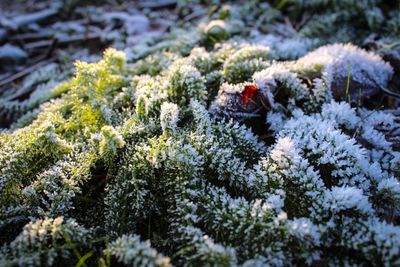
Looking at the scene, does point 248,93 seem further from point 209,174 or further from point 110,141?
point 110,141

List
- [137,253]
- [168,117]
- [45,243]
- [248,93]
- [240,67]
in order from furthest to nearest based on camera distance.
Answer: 1. [240,67]
2. [248,93]
3. [168,117]
4. [45,243]
5. [137,253]

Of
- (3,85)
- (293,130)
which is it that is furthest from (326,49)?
(3,85)

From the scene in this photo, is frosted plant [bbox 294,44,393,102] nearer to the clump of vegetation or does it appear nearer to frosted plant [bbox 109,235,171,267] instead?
the clump of vegetation

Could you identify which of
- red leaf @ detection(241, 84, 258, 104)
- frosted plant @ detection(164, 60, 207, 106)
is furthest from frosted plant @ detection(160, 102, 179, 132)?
red leaf @ detection(241, 84, 258, 104)

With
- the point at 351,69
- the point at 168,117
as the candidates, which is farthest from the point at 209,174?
the point at 351,69

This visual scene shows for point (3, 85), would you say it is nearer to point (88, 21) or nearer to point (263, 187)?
point (88, 21)

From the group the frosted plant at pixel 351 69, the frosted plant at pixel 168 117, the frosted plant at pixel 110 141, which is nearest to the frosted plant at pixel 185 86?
the frosted plant at pixel 168 117

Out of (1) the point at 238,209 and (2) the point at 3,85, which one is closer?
(1) the point at 238,209

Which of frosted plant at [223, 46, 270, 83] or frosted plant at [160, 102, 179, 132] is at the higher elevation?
frosted plant at [223, 46, 270, 83]
